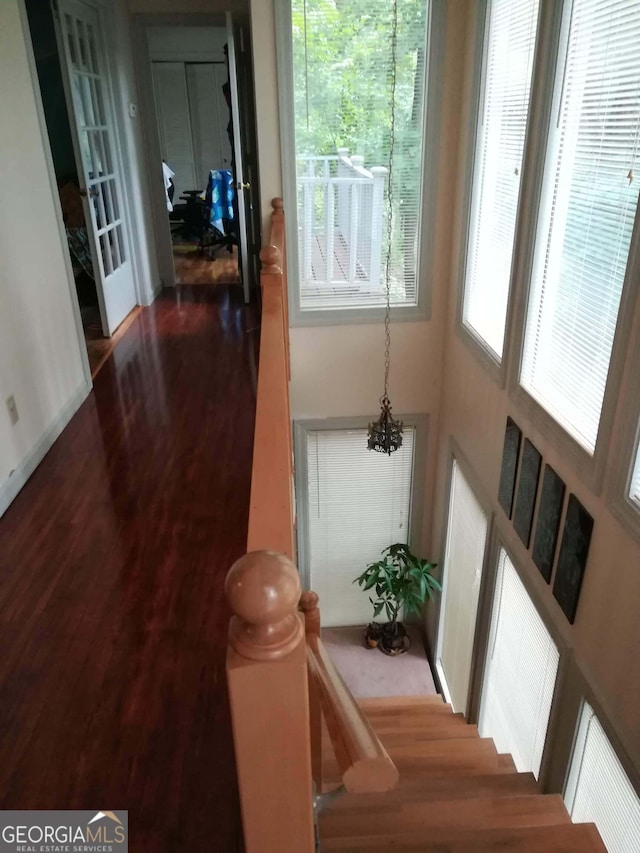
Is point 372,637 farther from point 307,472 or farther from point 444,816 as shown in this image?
point 444,816

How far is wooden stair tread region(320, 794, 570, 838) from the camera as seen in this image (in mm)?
1926

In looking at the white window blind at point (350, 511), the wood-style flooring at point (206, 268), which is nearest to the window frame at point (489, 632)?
the white window blind at point (350, 511)

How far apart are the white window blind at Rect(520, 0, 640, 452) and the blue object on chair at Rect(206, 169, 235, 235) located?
5990 millimetres

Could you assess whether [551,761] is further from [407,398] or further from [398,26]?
[398,26]

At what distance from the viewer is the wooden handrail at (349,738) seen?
929mm

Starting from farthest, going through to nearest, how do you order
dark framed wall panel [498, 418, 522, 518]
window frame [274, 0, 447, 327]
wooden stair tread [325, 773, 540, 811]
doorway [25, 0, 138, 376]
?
doorway [25, 0, 138, 376]
window frame [274, 0, 447, 327]
dark framed wall panel [498, 418, 522, 518]
wooden stair tread [325, 773, 540, 811]

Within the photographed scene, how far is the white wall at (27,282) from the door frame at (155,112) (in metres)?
1.86

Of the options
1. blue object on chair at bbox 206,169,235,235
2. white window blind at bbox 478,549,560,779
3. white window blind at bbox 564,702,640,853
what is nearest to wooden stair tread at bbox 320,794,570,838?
white window blind at bbox 564,702,640,853

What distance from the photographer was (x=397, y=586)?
4.79 m

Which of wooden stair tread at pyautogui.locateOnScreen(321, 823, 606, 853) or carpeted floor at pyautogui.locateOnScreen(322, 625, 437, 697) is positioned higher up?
wooden stair tread at pyautogui.locateOnScreen(321, 823, 606, 853)

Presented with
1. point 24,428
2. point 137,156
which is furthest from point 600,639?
point 137,156

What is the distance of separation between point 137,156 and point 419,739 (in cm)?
513

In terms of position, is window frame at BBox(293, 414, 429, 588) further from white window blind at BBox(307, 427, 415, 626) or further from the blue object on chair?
the blue object on chair

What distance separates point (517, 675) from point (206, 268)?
18.2 ft
